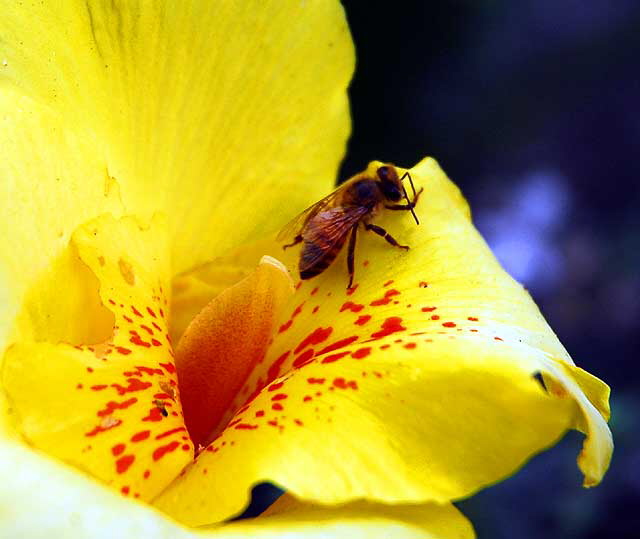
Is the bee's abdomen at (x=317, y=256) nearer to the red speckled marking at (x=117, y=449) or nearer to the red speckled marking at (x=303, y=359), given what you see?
the red speckled marking at (x=303, y=359)

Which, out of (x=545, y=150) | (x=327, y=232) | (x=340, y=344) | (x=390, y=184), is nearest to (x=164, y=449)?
(x=340, y=344)

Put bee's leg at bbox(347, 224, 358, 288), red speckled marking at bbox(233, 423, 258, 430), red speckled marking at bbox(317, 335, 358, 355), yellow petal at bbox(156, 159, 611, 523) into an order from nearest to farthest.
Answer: yellow petal at bbox(156, 159, 611, 523) < red speckled marking at bbox(233, 423, 258, 430) < red speckled marking at bbox(317, 335, 358, 355) < bee's leg at bbox(347, 224, 358, 288)

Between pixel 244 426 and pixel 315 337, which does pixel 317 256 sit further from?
pixel 244 426

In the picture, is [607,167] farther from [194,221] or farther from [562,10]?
[194,221]

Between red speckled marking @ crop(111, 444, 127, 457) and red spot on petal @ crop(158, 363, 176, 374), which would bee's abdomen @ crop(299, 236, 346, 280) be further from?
red speckled marking @ crop(111, 444, 127, 457)

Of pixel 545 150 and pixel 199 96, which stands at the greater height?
pixel 199 96

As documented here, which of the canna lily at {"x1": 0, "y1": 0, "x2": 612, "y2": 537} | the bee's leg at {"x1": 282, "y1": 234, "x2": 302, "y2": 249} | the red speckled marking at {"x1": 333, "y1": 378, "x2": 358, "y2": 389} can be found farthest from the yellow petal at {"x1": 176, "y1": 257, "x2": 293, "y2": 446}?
the red speckled marking at {"x1": 333, "y1": 378, "x2": 358, "y2": 389}
